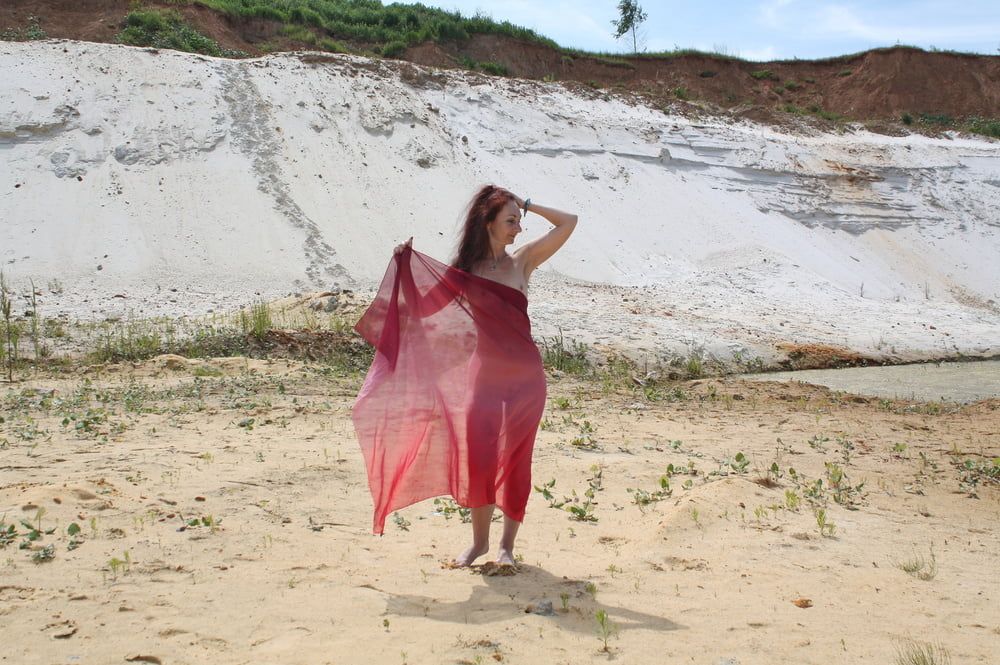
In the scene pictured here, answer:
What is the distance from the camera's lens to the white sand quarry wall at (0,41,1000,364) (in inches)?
565

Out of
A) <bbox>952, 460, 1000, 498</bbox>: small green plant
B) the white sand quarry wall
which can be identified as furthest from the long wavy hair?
the white sand quarry wall

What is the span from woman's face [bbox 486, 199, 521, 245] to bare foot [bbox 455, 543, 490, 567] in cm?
130

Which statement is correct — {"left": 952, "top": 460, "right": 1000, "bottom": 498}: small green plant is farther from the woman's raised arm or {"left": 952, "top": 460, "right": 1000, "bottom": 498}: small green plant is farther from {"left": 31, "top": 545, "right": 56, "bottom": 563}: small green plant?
{"left": 31, "top": 545, "right": 56, "bottom": 563}: small green plant

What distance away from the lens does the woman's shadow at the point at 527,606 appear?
332cm

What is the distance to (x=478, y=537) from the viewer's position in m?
3.95

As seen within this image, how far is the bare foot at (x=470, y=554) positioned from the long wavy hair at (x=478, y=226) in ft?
3.89

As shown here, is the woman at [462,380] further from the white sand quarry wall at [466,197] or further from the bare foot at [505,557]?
the white sand quarry wall at [466,197]

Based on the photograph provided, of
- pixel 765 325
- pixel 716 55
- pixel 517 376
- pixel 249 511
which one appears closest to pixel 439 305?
pixel 517 376

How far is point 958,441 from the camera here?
697 cm

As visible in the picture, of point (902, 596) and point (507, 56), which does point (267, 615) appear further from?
point (507, 56)

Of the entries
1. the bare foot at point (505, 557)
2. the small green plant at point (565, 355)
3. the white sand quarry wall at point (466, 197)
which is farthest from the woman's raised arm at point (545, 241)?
the white sand quarry wall at point (466, 197)

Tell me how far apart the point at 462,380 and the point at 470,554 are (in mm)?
734

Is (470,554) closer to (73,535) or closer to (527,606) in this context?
(527,606)

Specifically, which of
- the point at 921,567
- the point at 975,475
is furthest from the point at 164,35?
the point at 921,567
